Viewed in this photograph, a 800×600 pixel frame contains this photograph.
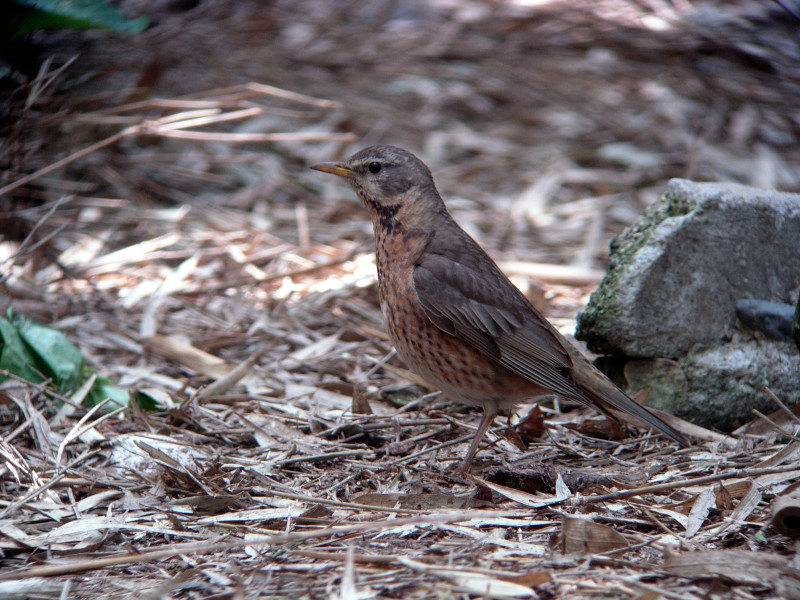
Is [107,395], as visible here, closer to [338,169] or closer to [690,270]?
[338,169]

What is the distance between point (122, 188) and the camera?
24.8ft

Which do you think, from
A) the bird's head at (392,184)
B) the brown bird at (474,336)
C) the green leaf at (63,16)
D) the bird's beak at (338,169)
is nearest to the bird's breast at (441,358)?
the brown bird at (474,336)

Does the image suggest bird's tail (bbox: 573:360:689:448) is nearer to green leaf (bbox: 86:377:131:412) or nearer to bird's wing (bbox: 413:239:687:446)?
bird's wing (bbox: 413:239:687:446)

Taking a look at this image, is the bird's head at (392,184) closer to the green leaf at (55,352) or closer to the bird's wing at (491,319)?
the bird's wing at (491,319)

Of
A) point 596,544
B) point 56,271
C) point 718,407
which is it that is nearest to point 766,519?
point 596,544

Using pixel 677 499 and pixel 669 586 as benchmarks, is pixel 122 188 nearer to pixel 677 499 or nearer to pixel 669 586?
pixel 677 499

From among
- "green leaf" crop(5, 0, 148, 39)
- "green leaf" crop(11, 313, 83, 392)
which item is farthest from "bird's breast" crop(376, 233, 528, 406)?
"green leaf" crop(5, 0, 148, 39)

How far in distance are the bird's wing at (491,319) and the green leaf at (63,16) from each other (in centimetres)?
319

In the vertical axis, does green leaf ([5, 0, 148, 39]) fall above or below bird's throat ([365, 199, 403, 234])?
above

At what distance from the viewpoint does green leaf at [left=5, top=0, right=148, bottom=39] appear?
534cm

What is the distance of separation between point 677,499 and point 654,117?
20.3 feet

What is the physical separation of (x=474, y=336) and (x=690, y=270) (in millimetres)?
1192

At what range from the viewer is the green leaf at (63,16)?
5.34m

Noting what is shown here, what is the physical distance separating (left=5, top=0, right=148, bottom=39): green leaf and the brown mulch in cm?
43
